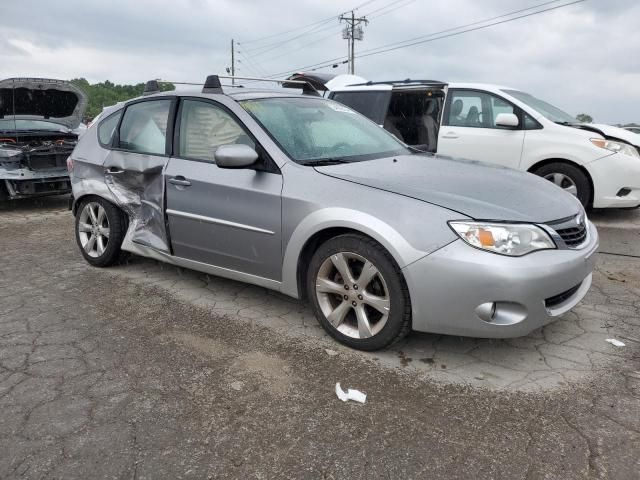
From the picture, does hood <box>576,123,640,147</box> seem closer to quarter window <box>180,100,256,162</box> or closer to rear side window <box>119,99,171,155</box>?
quarter window <box>180,100,256,162</box>

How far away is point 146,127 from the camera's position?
4.33 m

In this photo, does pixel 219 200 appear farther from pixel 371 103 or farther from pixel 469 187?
pixel 371 103

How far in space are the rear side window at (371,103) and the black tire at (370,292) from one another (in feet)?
15.1

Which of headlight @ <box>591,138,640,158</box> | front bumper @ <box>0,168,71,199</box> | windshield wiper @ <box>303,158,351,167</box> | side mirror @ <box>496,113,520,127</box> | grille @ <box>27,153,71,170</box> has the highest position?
side mirror @ <box>496,113,520,127</box>

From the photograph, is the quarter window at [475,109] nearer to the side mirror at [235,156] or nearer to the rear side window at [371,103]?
the rear side window at [371,103]

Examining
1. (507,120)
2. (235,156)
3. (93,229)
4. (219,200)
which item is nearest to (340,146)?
(235,156)

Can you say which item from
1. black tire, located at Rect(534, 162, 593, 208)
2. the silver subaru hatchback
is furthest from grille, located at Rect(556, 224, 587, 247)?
black tire, located at Rect(534, 162, 593, 208)

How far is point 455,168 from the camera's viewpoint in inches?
139

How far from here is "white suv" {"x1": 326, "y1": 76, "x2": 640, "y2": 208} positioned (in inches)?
243

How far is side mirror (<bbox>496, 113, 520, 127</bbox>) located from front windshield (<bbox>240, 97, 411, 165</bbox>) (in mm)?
2815

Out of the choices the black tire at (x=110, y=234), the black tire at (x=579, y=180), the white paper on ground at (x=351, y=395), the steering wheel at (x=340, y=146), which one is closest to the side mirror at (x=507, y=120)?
the black tire at (x=579, y=180)

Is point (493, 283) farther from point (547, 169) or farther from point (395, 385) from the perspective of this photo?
point (547, 169)

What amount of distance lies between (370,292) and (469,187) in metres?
0.85

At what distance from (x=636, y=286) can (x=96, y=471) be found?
163 inches
